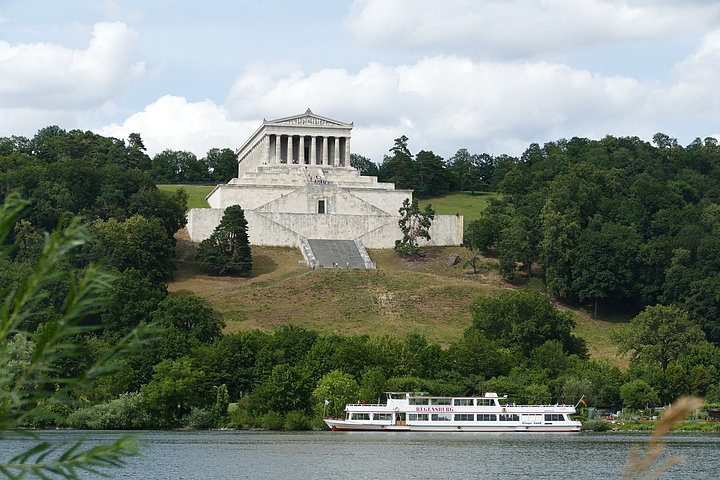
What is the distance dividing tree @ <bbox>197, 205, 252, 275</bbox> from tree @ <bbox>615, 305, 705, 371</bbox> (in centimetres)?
3207

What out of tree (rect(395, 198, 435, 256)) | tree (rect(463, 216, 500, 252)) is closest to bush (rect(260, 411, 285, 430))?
tree (rect(395, 198, 435, 256))

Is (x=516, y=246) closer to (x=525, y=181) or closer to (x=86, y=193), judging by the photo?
(x=525, y=181)

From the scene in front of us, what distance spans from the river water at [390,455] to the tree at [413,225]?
1502 inches

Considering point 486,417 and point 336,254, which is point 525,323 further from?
point 336,254

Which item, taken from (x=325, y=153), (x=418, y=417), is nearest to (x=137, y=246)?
(x=418, y=417)

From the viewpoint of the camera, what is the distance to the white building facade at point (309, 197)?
337ft

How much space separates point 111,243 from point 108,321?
12283 mm

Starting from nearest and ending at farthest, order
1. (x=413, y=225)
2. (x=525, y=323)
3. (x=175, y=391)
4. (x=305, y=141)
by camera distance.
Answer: (x=175, y=391)
(x=525, y=323)
(x=413, y=225)
(x=305, y=141)

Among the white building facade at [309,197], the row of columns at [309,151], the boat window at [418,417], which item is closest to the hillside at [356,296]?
the white building facade at [309,197]

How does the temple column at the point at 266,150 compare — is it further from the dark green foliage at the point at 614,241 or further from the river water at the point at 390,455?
the river water at the point at 390,455

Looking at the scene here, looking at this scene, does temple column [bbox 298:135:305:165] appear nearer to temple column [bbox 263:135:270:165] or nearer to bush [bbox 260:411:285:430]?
temple column [bbox 263:135:270:165]

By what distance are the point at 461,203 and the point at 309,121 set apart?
22.1m

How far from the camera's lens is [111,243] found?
87.5 m

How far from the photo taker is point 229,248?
95938 mm
